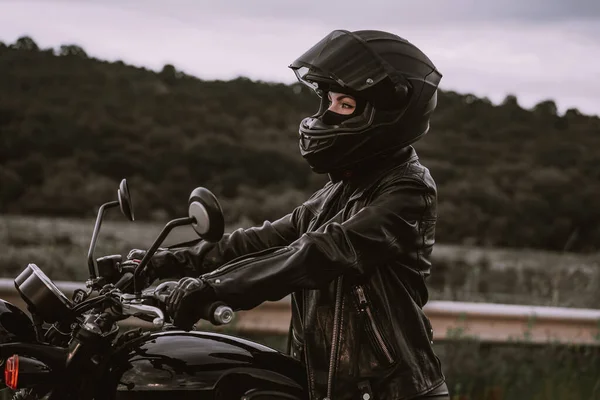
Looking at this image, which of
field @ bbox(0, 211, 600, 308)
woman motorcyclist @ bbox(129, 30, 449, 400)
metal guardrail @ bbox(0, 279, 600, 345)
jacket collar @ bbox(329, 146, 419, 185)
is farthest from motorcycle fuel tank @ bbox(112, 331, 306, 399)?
field @ bbox(0, 211, 600, 308)

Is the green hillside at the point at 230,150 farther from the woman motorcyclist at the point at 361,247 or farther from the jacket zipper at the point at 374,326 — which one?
the jacket zipper at the point at 374,326

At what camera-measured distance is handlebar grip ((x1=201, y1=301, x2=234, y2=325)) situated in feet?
8.42

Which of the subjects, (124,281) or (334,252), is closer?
(334,252)

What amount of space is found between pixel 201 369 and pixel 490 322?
125 inches

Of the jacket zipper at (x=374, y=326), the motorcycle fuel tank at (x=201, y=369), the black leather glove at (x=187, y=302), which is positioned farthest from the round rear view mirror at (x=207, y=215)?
the jacket zipper at (x=374, y=326)

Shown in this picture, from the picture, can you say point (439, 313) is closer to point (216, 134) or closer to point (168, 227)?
point (168, 227)

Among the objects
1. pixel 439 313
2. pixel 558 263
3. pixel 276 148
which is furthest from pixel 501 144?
pixel 439 313

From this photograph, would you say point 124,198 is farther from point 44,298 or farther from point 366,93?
point 366,93

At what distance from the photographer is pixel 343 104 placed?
3215 millimetres

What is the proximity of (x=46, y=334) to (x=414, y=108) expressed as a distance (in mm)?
1364

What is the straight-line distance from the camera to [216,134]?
1599 centimetres

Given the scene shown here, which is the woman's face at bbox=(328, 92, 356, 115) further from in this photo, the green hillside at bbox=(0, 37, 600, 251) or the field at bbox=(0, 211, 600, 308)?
the green hillside at bbox=(0, 37, 600, 251)

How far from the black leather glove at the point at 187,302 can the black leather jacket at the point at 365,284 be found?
0.13 metres

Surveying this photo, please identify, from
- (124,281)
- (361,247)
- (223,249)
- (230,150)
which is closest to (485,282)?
(230,150)
